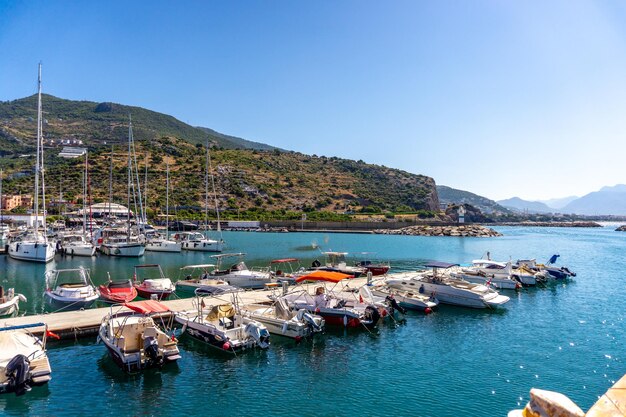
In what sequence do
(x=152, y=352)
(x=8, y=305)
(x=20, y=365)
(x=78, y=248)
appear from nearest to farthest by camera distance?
(x=20, y=365), (x=152, y=352), (x=8, y=305), (x=78, y=248)

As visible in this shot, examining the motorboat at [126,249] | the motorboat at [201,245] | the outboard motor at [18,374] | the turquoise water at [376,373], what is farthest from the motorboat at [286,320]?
the motorboat at [201,245]

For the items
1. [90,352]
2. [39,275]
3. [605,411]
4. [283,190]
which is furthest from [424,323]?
[283,190]

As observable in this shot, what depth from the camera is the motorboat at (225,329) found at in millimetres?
21375

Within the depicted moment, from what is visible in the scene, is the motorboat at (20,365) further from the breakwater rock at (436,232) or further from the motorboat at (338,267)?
the breakwater rock at (436,232)

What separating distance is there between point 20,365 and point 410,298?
22810 millimetres

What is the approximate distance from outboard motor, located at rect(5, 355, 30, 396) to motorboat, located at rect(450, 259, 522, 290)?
103 feet

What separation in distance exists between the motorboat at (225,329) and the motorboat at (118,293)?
761cm

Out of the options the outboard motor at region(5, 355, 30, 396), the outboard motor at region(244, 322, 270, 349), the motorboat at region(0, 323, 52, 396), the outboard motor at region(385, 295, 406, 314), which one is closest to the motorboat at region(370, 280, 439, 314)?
the outboard motor at region(385, 295, 406, 314)

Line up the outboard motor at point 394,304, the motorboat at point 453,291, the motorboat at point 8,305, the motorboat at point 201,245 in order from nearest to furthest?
the motorboat at point 8,305, the outboard motor at point 394,304, the motorboat at point 453,291, the motorboat at point 201,245

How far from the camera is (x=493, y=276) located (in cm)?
4081

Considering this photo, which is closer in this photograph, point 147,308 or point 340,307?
point 147,308

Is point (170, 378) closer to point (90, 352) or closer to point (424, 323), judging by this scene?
point (90, 352)

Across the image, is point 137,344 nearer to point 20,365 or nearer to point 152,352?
point 152,352

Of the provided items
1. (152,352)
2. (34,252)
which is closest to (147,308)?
(152,352)
